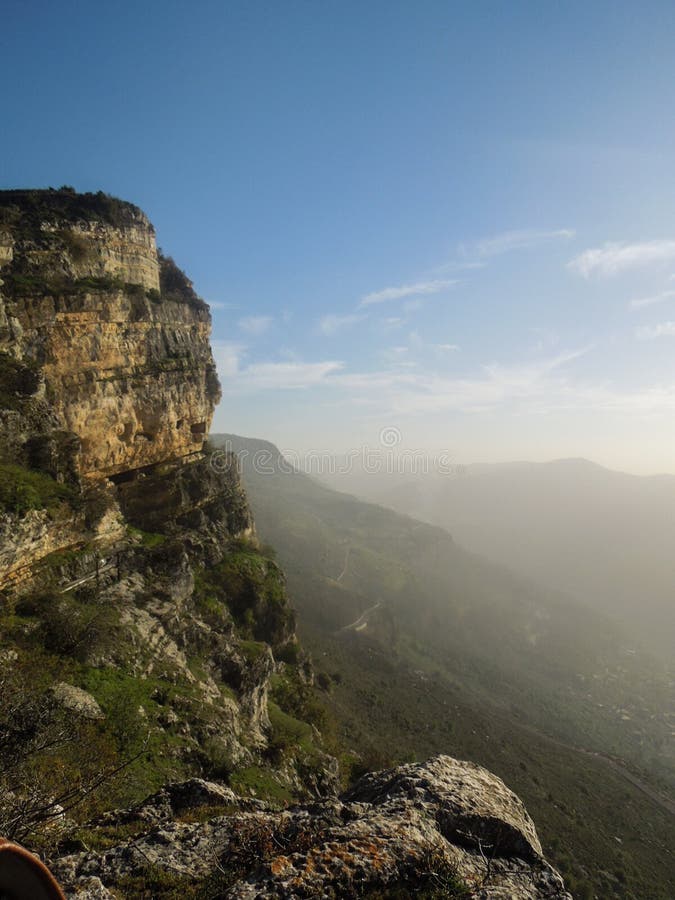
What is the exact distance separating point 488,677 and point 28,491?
9169 centimetres

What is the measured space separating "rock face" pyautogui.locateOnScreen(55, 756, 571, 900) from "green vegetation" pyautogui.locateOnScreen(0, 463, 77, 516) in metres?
13.0

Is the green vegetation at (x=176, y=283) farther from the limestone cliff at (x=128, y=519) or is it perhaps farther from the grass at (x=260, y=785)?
the grass at (x=260, y=785)

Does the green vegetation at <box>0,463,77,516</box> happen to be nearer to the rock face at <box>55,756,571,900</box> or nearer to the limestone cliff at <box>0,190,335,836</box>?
the limestone cliff at <box>0,190,335,836</box>

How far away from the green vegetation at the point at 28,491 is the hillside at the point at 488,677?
25.3 m

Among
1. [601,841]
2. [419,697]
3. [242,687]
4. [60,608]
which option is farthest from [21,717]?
[419,697]

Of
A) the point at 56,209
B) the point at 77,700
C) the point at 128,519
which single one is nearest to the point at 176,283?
the point at 56,209

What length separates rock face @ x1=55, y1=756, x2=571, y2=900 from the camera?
5594mm

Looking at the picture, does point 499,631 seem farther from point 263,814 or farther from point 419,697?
point 263,814

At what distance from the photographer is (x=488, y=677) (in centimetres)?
8431

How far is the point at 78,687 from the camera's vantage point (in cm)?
1451

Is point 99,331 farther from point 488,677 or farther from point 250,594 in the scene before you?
point 488,677

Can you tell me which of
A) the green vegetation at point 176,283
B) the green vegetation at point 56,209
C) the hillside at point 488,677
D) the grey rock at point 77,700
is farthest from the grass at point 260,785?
the green vegetation at point 176,283

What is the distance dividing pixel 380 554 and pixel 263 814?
132 m

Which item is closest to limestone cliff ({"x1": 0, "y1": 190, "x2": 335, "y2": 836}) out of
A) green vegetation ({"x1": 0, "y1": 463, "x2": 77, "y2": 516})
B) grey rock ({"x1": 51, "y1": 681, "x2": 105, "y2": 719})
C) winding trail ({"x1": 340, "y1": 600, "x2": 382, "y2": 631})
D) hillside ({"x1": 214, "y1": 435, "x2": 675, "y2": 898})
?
green vegetation ({"x1": 0, "y1": 463, "x2": 77, "y2": 516})
